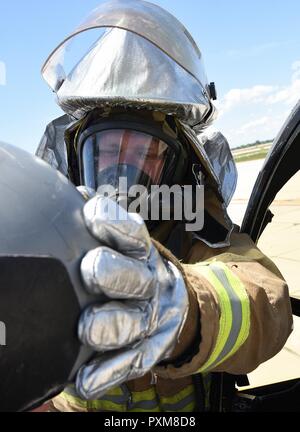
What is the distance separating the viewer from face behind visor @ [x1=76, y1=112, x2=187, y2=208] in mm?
1410

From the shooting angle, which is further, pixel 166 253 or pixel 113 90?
pixel 113 90

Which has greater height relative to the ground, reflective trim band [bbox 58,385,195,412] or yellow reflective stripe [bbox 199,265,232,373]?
yellow reflective stripe [bbox 199,265,232,373]

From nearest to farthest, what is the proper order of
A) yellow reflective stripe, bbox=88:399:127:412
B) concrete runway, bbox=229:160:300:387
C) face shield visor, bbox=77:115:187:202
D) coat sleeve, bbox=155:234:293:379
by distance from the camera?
1. coat sleeve, bbox=155:234:293:379
2. yellow reflective stripe, bbox=88:399:127:412
3. face shield visor, bbox=77:115:187:202
4. concrete runway, bbox=229:160:300:387

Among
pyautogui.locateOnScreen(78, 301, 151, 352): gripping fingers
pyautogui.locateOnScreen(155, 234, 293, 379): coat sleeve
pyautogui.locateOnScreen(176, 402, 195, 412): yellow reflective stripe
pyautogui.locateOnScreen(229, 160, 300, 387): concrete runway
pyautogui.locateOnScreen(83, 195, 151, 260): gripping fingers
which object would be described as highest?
pyautogui.locateOnScreen(83, 195, 151, 260): gripping fingers

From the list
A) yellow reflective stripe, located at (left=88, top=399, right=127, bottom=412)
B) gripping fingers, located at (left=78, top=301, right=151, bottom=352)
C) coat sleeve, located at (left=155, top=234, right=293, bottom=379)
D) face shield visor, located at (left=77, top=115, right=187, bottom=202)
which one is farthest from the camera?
face shield visor, located at (left=77, top=115, right=187, bottom=202)

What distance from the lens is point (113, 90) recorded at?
4.70 ft

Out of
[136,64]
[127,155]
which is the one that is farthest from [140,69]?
[127,155]

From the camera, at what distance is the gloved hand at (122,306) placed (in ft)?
1.87

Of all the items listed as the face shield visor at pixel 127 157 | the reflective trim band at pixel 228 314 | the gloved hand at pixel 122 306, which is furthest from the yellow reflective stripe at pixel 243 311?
the face shield visor at pixel 127 157

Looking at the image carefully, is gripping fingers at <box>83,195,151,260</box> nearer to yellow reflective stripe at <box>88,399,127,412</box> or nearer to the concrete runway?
yellow reflective stripe at <box>88,399,127,412</box>

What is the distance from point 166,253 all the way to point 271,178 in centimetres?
73

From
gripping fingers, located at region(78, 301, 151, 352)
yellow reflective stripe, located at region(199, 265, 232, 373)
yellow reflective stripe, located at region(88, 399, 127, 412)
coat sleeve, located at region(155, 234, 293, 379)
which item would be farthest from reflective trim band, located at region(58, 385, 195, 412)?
gripping fingers, located at region(78, 301, 151, 352)
